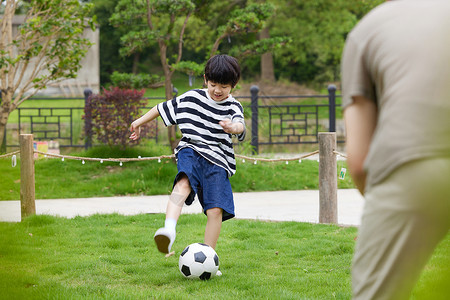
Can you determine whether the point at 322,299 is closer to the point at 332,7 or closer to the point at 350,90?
the point at 350,90

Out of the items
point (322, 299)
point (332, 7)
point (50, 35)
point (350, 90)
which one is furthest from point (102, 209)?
point (332, 7)

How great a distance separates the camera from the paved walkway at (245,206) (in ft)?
25.9

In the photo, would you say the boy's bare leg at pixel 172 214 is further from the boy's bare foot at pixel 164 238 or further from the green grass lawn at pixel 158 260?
the green grass lawn at pixel 158 260

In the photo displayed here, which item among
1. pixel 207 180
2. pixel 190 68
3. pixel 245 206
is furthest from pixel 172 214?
pixel 190 68

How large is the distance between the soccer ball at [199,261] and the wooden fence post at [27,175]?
133 inches

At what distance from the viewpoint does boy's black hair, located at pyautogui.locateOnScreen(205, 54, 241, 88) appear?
442 centimetres

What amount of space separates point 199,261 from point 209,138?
91cm

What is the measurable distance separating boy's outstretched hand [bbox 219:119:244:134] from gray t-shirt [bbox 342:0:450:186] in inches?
84.3

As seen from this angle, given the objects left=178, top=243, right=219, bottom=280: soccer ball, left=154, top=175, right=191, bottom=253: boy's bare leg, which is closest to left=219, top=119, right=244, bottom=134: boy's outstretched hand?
left=154, top=175, right=191, bottom=253: boy's bare leg

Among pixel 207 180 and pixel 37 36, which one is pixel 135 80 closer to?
pixel 37 36

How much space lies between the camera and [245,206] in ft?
28.8

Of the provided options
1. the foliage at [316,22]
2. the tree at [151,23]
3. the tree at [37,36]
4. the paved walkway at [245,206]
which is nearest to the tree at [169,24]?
the tree at [151,23]

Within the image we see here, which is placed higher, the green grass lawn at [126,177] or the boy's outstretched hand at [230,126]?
the boy's outstretched hand at [230,126]

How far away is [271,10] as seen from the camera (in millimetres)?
11703
